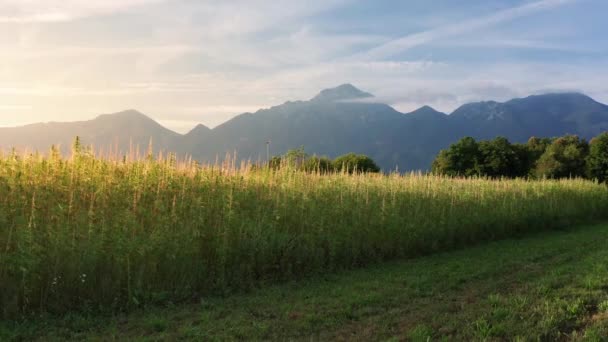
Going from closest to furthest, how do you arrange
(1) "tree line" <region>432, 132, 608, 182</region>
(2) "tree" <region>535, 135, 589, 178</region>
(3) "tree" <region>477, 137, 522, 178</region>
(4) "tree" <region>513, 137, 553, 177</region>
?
(1) "tree line" <region>432, 132, 608, 182</region>
(2) "tree" <region>535, 135, 589, 178</region>
(3) "tree" <region>477, 137, 522, 178</region>
(4) "tree" <region>513, 137, 553, 177</region>

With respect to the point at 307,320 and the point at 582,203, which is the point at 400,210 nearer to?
the point at 307,320

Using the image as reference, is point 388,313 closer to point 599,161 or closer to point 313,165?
point 313,165

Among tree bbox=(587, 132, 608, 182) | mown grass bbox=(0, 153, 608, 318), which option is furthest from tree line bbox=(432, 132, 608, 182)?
mown grass bbox=(0, 153, 608, 318)

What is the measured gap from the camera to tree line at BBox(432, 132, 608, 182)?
43.8m

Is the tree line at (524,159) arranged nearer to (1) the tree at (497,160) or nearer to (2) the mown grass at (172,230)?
(1) the tree at (497,160)

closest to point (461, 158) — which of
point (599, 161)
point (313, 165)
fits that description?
point (599, 161)

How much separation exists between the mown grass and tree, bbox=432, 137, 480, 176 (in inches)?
1426

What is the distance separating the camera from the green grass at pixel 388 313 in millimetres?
5293

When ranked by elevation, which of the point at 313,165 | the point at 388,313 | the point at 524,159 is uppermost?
the point at 524,159

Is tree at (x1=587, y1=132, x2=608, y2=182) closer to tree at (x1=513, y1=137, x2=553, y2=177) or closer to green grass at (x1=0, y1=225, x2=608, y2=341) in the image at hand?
tree at (x1=513, y1=137, x2=553, y2=177)

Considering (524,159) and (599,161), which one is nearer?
(599,161)

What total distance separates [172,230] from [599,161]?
146ft

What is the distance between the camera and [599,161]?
43.1 m

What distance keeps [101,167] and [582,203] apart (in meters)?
20.3
